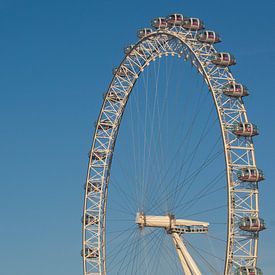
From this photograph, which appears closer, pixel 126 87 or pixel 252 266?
pixel 252 266

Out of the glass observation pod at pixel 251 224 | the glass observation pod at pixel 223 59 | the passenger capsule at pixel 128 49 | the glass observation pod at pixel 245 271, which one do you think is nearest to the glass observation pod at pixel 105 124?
the passenger capsule at pixel 128 49

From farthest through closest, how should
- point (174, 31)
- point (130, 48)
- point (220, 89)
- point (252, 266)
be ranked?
1. point (130, 48)
2. point (174, 31)
3. point (220, 89)
4. point (252, 266)

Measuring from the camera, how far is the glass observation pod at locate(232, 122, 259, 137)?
7256cm

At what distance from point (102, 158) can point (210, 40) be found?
18.3 meters

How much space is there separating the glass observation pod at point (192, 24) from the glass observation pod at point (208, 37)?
1806mm

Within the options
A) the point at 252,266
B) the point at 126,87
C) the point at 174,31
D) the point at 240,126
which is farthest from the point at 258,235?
the point at 126,87

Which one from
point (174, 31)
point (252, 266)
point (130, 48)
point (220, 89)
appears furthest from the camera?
point (130, 48)

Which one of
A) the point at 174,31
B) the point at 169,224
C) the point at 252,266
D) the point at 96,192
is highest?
the point at 174,31

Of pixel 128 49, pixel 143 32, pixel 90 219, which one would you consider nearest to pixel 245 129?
pixel 143 32

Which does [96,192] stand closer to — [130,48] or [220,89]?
[130,48]

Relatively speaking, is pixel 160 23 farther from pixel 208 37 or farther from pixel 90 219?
pixel 90 219

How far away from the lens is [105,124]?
300 ft

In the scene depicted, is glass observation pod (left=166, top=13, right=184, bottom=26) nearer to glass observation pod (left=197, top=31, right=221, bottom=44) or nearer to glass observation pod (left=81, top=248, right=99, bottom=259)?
glass observation pod (left=197, top=31, right=221, bottom=44)

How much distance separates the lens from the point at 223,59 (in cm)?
7581
